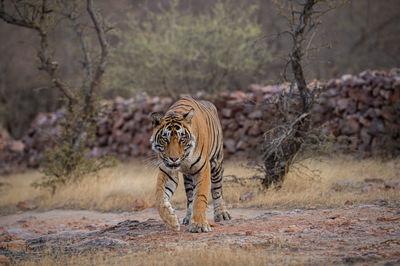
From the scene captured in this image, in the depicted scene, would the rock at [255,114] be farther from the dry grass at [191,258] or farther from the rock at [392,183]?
the dry grass at [191,258]

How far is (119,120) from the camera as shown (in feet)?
56.5

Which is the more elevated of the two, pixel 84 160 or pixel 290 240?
pixel 84 160

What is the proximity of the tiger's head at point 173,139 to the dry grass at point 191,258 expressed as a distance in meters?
1.16

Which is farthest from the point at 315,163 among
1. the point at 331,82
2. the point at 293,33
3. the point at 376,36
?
the point at 376,36

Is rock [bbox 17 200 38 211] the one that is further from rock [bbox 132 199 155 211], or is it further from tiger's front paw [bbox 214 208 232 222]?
tiger's front paw [bbox 214 208 232 222]

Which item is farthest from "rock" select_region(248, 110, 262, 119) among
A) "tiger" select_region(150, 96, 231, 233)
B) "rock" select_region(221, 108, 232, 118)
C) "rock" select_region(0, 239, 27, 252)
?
"rock" select_region(0, 239, 27, 252)

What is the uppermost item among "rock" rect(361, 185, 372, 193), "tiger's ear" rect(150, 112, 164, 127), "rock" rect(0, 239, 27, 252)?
"tiger's ear" rect(150, 112, 164, 127)

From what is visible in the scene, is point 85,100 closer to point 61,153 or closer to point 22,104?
point 61,153

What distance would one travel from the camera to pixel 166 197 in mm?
6090

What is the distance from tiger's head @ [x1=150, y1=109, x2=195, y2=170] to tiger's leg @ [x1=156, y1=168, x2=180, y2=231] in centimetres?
36

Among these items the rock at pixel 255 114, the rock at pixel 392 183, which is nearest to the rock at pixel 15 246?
the rock at pixel 392 183

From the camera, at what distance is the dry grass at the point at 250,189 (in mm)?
8219

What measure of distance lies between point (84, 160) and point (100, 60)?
2.62m

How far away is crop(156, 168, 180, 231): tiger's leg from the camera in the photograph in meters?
5.96
